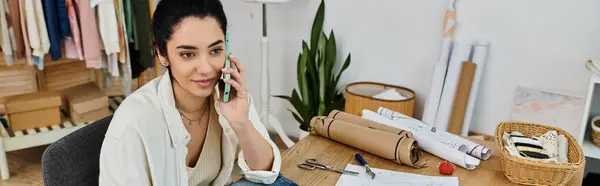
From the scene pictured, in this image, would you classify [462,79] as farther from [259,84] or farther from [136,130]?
[136,130]

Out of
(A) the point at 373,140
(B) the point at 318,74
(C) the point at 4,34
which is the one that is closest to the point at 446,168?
(A) the point at 373,140

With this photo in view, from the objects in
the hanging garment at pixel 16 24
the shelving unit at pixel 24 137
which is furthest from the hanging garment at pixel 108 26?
the shelving unit at pixel 24 137

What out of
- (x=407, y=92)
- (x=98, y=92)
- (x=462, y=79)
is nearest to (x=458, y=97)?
(x=462, y=79)

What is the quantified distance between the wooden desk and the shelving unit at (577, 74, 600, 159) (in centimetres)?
70

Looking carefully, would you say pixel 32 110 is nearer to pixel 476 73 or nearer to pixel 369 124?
pixel 369 124

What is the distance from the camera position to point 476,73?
99.0 inches

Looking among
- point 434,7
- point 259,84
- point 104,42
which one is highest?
point 434,7

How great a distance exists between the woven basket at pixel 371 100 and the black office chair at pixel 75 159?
1.53 metres

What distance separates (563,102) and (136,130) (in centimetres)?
198

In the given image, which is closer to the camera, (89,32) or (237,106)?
(237,106)

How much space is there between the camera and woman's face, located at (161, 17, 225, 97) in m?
1.16

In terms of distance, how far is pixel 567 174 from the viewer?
52.5 inches

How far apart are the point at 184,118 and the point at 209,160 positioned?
6.1 inches

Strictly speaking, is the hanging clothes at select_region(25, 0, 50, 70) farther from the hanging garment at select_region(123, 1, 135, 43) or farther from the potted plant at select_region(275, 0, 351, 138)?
the potted plant at select_region(275, 0, 351, 138)
